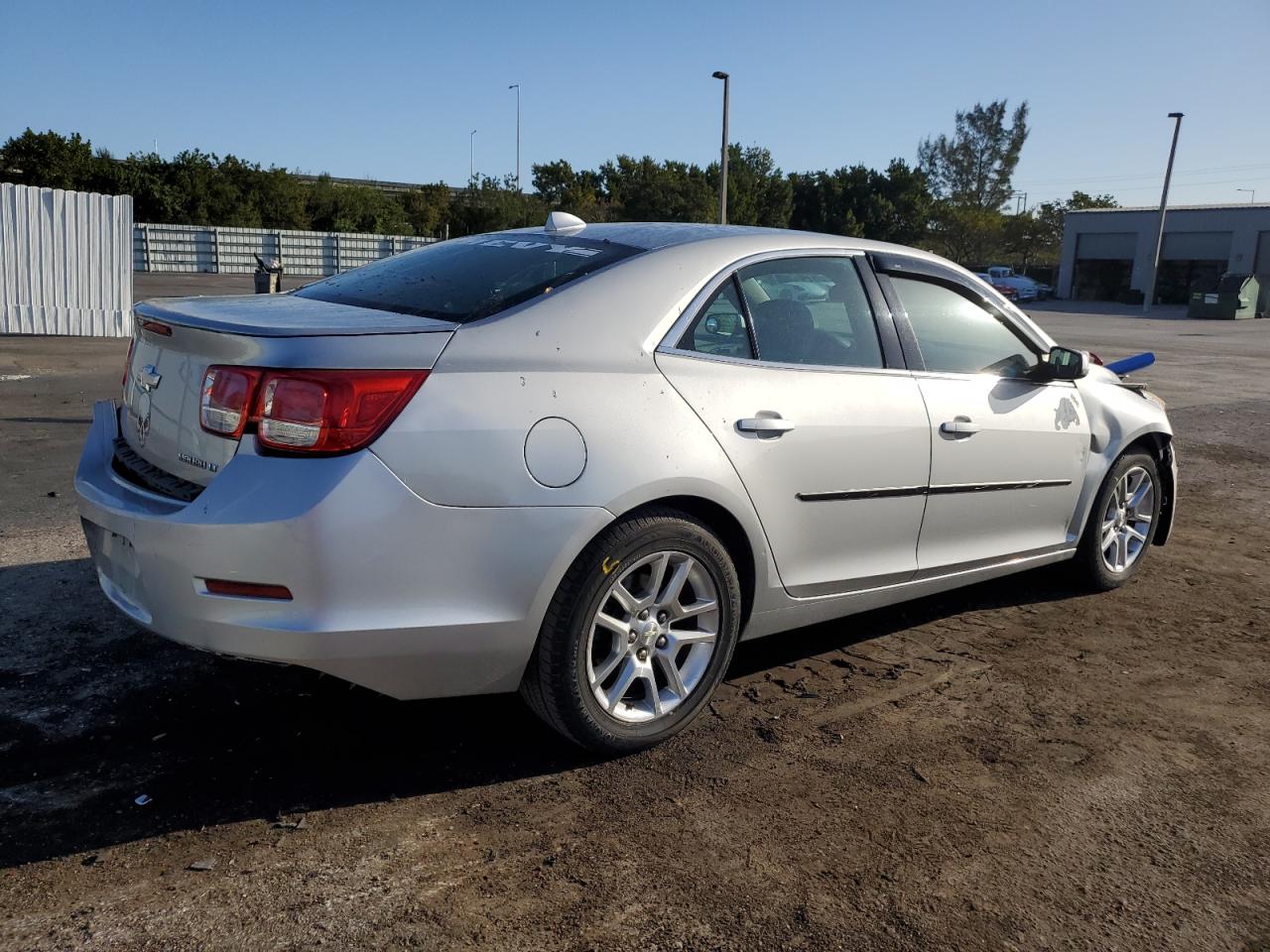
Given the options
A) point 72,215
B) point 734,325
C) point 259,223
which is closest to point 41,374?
point 72,215

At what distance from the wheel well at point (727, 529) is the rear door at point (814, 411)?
0.10 meters

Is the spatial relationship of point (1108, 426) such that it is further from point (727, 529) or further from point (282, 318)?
point (282, 318)

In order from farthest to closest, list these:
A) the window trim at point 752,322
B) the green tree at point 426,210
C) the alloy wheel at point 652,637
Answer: the green tree at point 426,210 → the window trim at point 752,322 → the alloy wheel at point 652,637

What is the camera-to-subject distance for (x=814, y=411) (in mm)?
3619

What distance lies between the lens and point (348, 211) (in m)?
56.7

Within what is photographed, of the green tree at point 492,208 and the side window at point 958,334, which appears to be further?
the green tree at point 492,208

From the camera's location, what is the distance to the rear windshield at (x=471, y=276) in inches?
129

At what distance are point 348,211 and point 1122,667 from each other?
187 feet

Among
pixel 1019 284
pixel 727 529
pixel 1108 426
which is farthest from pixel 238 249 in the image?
pixel 727 529

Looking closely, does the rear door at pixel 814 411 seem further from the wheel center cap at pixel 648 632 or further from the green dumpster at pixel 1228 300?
the green dumpster at pixel 1228 300

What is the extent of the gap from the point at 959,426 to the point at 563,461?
1.81 meters

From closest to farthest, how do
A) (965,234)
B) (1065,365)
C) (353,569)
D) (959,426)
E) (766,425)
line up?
1. (353,569)
2. (766,425)
3. (959,426)
4. (1065,365)
5. (965,234)

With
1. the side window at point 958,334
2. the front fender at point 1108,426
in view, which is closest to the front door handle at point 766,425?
the side window at point 958,334

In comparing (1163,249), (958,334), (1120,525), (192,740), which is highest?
(1163,249)
